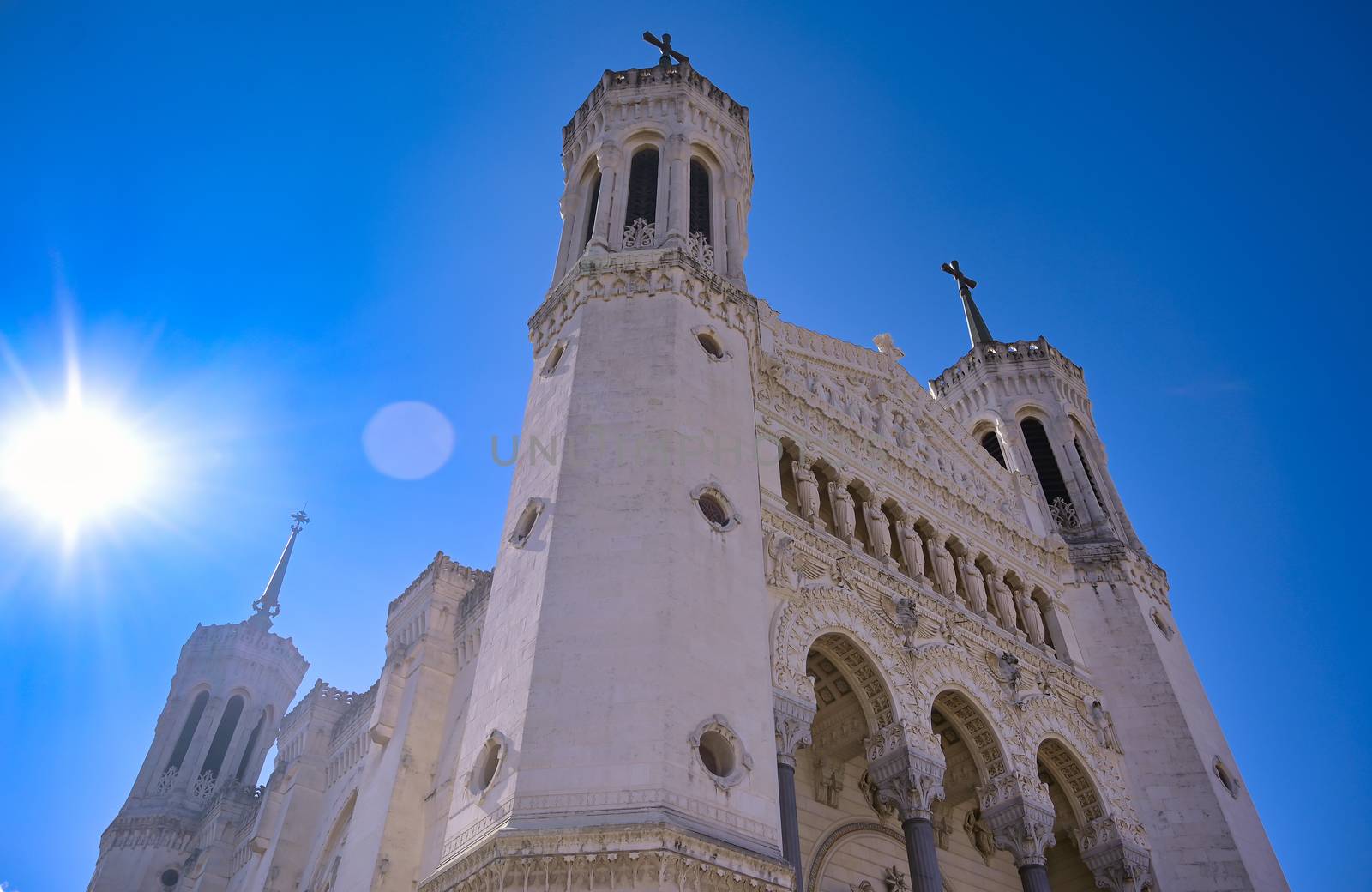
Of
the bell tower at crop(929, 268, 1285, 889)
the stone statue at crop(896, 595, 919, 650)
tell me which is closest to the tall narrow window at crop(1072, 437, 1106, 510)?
the bell tower at crop(929, 268, 1285, 889)

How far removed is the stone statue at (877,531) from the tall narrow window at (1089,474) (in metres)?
11.2

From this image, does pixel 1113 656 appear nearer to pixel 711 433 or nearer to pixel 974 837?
pixel 974 837

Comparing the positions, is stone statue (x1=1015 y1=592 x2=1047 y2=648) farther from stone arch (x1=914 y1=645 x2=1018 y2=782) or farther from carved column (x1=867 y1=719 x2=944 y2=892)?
carved column (x1=867 y1=719 x2=944 y2=892)

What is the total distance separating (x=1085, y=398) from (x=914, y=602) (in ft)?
56.5

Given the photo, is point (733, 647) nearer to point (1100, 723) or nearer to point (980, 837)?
point (980, 837)

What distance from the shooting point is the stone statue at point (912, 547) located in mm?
20141

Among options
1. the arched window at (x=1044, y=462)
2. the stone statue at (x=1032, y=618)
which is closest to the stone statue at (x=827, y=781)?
the stone statue at (x=1032, y=618)

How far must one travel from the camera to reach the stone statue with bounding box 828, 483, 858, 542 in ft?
62.1

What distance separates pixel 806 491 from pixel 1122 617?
11.2 metres

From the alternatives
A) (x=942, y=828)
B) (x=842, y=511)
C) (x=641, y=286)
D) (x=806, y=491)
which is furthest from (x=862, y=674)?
(x=641, y=286)

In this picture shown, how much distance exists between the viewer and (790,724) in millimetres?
14172

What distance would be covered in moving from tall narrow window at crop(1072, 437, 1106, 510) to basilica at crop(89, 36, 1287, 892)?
16 cm

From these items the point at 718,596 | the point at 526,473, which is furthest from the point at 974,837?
the point at 526,473

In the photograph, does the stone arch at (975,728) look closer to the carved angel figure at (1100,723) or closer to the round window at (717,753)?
the carved angel figure at (1100,723)
